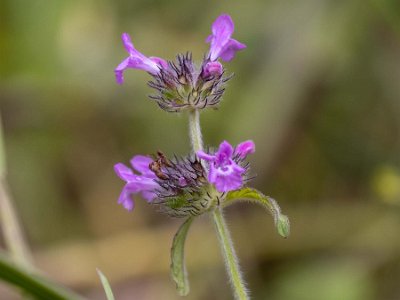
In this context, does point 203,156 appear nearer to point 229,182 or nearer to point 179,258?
point 229,182

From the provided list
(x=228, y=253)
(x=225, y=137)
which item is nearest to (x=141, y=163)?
(x=228, y=253)

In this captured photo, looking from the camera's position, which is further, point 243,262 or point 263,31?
point 263,31

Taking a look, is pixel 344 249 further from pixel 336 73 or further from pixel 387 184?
pixel 336 73

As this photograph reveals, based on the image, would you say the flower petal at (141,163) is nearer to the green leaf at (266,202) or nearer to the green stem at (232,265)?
the green leaf at (266,202)

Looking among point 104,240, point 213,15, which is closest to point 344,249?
point 104,240

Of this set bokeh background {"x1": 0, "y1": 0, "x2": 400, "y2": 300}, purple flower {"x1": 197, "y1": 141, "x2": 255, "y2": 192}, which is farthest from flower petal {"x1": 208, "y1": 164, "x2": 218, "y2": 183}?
bokeh background {"x1": 0, "y1": 0, "x2": 400, "y2": 300}

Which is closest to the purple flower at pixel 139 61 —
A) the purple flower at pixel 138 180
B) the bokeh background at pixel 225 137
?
the purple flower at pixel 138 180
